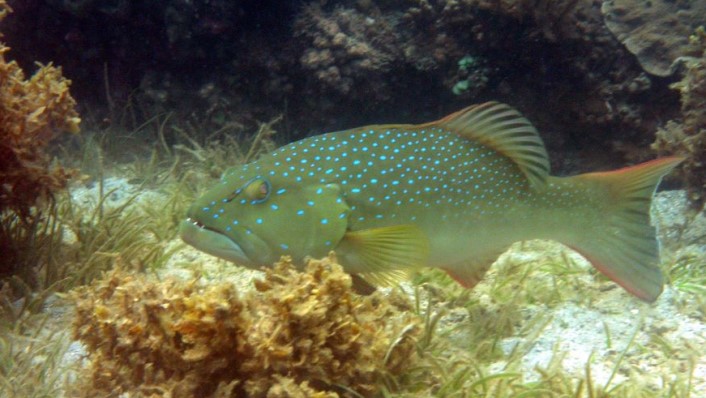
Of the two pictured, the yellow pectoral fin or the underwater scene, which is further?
the yellow pectoral fin

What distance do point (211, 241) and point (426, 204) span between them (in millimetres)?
1299

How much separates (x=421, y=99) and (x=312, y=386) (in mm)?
5624

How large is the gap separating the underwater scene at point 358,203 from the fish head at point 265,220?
0.01 meters

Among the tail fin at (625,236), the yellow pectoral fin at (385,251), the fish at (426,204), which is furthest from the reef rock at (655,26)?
the yellow pectoral fin at (385,251)

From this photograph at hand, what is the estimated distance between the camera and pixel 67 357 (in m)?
3.72

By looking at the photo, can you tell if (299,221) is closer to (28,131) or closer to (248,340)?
(248,340)

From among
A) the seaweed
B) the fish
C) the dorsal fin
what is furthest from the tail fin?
the seaweed

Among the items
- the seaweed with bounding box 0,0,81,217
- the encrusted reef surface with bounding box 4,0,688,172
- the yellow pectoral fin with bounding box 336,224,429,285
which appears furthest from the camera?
the encrusted reef surface with bounding box 4,0,688,172

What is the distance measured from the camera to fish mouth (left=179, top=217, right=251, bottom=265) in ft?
10.1

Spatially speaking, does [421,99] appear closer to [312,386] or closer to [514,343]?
[514,343]

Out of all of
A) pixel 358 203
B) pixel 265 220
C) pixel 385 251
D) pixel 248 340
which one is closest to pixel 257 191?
pixel 265 220

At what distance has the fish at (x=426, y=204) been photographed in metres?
3.13

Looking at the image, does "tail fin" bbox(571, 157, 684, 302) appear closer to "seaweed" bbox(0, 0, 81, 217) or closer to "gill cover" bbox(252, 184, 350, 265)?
"gill cover" bbox(252, 184, 350, 265)

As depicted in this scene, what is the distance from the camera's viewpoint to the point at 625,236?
3713 mm
